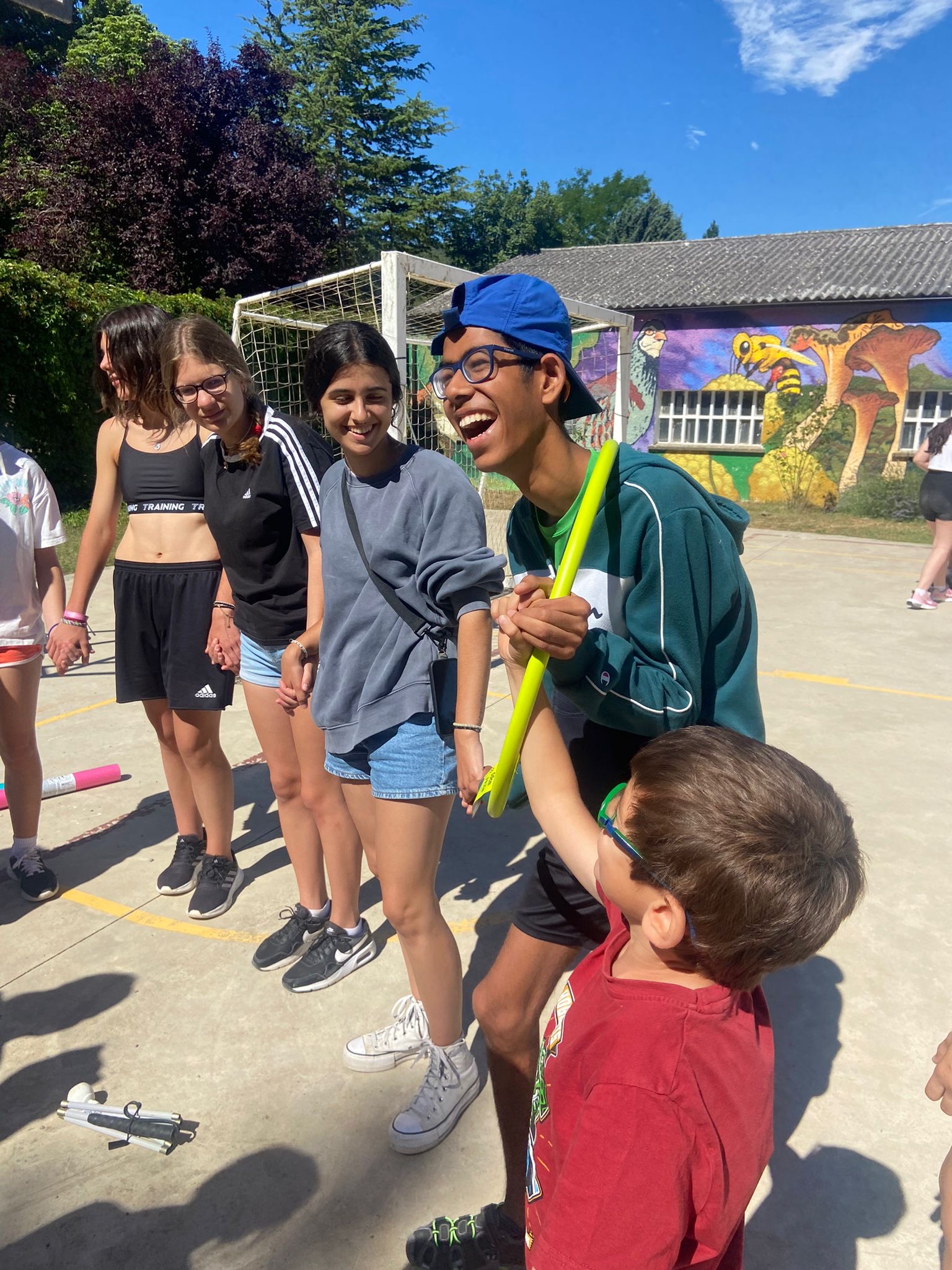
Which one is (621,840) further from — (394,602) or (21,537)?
(21,537)

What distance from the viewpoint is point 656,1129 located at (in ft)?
3.25

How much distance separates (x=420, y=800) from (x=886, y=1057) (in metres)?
1.62

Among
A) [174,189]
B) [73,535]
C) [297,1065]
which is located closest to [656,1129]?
[297,1065]

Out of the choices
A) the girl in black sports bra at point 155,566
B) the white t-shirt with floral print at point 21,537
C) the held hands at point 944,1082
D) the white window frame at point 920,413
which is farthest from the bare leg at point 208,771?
the white window frame at point 920,413

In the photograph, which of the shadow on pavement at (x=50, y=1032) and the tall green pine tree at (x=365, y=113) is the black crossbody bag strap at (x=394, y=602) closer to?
the shadow on pavement at (x=50, y=1032)

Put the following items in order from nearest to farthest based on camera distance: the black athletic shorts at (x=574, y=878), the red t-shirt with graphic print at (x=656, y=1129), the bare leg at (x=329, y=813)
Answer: the red t-shirt with graphic print at (x=656, y=1129) < the black athletic shorts at (x=574, y=878) < the bare leg at (x=329, y=813)

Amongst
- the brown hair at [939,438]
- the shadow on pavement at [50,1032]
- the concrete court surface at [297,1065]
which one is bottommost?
the shadow on pavement at [50,1032]

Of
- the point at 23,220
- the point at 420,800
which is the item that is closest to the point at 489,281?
the point at 420,800

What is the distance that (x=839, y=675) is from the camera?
6.05m

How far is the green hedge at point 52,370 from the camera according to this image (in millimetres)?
11680

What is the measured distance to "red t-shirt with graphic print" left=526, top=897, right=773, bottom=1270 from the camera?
980 millimetres

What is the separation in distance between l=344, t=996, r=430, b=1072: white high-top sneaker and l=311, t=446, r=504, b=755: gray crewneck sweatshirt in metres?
0.90

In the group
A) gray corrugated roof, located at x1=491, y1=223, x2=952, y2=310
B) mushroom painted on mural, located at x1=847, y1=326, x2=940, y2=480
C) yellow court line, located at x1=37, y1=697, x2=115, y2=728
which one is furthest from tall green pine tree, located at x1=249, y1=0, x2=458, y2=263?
yellow court line, located at x1=37, y1=697, x2=115, y2=728

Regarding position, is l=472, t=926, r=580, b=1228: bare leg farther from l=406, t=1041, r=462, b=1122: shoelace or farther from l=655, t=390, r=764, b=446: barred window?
l=655, t=390, r=764, b=446: barred window
